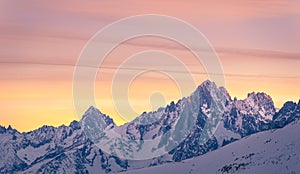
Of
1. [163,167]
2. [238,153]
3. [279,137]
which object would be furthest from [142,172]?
[279,137]

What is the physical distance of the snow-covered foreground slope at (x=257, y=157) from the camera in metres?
133

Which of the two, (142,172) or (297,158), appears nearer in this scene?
(297,158)

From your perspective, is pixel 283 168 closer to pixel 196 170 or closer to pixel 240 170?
pixel 240 170

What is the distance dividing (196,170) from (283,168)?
43.1 metres

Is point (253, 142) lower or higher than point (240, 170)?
higher

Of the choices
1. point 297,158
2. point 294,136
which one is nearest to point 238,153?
point 294,136

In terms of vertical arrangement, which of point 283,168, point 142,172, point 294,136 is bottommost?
point 283,168

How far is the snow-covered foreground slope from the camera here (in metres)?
133

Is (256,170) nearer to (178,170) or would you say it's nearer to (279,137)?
(279,137)

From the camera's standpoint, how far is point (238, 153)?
541 feet

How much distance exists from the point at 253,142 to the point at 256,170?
95.9 feet

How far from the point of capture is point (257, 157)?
148m

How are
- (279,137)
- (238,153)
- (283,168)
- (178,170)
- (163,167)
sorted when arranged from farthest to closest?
1. (163,167)
2. (178,170)
3. (238,153)
4. (279,137)
5. (283,168)

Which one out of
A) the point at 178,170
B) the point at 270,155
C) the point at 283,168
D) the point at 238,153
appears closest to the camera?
the point at 283,168
